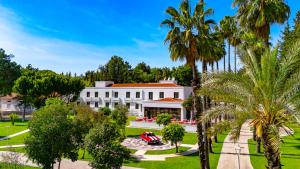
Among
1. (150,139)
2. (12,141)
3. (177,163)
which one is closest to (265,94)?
(177,163)

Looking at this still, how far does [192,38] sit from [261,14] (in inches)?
325

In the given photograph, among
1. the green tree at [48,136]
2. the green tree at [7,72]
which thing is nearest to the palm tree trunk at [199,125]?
the green tree at [48,136]

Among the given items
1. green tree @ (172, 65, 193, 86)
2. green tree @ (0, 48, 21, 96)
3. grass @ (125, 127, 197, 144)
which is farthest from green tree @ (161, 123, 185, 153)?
green tree @ (172, 65, 193, 86)

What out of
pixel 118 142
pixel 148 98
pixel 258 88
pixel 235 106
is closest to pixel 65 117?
pixel 118 142

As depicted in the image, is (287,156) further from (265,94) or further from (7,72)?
(7,72)

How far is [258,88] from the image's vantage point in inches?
575

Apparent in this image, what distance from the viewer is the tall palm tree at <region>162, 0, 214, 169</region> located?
19.8m

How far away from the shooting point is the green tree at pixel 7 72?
71.5 meters

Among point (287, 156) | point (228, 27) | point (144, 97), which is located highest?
point (228, 27)

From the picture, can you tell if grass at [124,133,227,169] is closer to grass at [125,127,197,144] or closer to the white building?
grass at [125,127,197,144]

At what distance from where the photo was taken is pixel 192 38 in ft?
64.6

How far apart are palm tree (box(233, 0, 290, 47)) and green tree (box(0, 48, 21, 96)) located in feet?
207

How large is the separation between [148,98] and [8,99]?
1865 inches

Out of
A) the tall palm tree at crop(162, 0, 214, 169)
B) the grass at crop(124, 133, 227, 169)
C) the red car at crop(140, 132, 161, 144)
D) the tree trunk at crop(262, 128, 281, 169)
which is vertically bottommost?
the grass at crop(124, 133, 227, 169)
